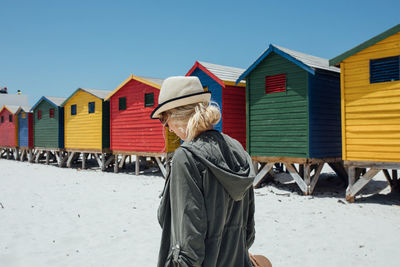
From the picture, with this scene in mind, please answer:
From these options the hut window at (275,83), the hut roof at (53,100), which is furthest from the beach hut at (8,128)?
the hut window at (275,83)

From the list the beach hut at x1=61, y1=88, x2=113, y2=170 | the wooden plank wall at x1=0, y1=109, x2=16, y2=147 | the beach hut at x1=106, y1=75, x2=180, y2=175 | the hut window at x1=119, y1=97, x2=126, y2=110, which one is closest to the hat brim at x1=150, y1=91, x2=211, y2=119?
the beach hut at x1=106, y1=75, x2=180, y2=175

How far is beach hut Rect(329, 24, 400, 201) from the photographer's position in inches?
368

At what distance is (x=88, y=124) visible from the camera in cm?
2094

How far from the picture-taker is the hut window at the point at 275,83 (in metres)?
11.9

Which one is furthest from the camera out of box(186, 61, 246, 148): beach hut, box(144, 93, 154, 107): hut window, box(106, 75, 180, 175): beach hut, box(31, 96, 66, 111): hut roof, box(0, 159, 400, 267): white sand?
box(31, 96, 66, 111): hut roof

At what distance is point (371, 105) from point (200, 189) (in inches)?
361

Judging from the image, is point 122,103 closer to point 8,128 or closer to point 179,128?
point 179,128

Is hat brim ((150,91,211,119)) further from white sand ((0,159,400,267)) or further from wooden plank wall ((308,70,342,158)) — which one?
wooden plank wall ((308,70,342,158))

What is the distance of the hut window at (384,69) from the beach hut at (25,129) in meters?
25.2

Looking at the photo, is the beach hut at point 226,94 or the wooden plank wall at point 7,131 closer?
the beach hut at point 226,94

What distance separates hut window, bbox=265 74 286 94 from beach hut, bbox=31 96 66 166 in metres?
15.9

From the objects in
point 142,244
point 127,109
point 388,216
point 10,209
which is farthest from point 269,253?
point 127,109

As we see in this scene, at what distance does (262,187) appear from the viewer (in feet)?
43.0

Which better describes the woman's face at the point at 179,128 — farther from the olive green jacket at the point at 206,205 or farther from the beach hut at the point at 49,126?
the beach hut at the point at 49,126
